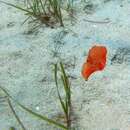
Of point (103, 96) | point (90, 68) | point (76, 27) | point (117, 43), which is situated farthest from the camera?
point (76, 27)

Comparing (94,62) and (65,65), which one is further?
(65,65)

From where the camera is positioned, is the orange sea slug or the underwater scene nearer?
the underwater scene

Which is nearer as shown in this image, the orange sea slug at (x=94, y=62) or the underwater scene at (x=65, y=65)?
the underwater scene at (x=65, y=65)

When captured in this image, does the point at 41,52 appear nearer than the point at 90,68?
No

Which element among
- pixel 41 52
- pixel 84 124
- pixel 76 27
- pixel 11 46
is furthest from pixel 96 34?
pixel 84 124

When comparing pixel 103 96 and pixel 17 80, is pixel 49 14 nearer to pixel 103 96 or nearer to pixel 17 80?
pixel 17 80
